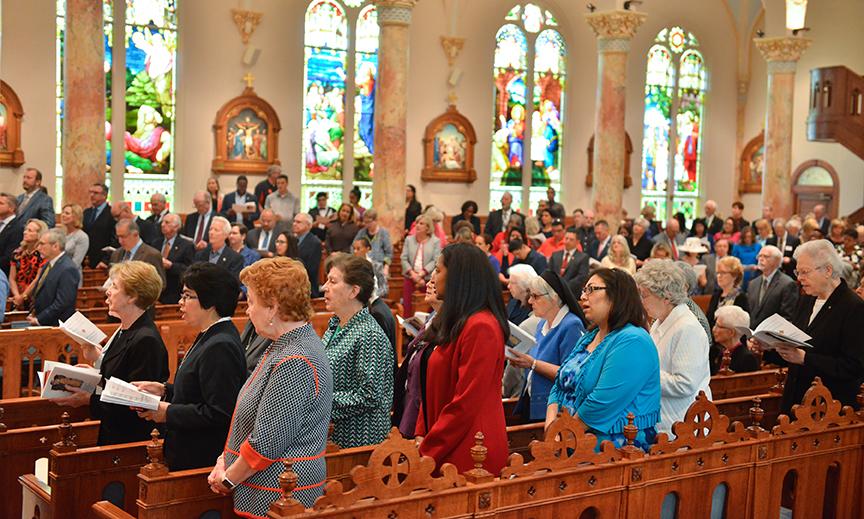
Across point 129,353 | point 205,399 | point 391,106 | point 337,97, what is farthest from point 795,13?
point 205,399

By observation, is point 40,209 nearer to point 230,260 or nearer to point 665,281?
point 230,260

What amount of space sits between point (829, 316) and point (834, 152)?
18791mm

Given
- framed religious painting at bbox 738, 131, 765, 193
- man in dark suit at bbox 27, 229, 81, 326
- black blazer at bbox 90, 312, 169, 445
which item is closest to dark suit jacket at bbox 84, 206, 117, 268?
man in dark suit at bbox 27, 229, 81, 326

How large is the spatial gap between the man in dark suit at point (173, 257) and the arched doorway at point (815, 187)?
663 inches

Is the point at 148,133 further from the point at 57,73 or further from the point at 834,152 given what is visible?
the point at 834,152

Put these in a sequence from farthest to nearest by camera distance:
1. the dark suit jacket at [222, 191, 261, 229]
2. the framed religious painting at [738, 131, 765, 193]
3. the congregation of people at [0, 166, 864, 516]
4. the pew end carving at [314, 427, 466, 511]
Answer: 1. the framed religious painting at [738, 131, 765, 193]
2. the dark suit jacket at [222, 191, 261, 229]
3. the congregation of people at [0, 166, 864, 516]
4. the pew end carving at [314, 427, 466, 511]

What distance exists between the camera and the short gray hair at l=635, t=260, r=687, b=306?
502cm

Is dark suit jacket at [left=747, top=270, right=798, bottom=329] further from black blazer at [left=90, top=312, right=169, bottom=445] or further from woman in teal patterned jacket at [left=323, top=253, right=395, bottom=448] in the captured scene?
black blazer at [left=90, top=312, right=169, bottom=445]

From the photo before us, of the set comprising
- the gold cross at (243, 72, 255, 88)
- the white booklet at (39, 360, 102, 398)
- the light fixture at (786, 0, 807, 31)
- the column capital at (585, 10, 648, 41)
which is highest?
the light fixture at (786, 0, 807, 31)

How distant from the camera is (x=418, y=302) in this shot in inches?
443

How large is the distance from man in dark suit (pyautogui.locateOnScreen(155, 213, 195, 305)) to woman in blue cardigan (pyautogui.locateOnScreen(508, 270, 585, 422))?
15.6 feet

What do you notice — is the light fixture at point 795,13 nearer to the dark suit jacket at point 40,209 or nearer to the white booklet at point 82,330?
the dark suit jacket at point 40,209

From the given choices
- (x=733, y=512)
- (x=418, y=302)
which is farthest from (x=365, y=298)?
(x=418, y=302)

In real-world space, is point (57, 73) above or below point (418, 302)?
above
